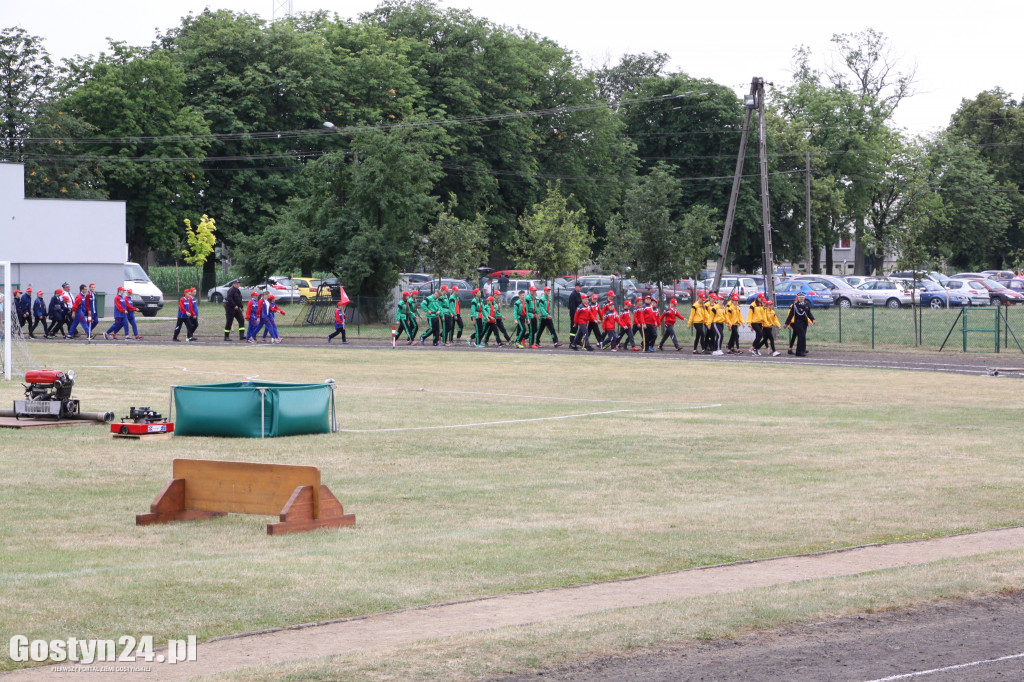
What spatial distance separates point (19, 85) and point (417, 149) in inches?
A: 1405

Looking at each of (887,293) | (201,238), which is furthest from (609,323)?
(201,238)

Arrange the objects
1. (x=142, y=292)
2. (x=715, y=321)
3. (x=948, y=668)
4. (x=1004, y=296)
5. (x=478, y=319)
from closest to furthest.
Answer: (x=948, y=668)
(x=715, y=321)
(x=478, y=319)
(x=142, y=292)
(x=1004, y=296)

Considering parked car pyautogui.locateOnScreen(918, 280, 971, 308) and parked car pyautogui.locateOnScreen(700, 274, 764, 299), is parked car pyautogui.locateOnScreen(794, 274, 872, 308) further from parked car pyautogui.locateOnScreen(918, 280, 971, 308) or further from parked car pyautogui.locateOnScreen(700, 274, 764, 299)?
parked car pyautogui.locateOnScreen(918, 280, 971, 308)

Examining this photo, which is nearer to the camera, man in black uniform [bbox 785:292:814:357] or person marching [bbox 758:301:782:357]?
man in black uniform [bbox 785:292:814:357]

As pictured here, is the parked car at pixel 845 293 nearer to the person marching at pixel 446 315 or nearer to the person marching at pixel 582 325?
the person marching at pixel 582 325

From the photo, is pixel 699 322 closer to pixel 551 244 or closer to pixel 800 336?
pixel 800 336

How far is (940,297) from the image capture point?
63.6 meters

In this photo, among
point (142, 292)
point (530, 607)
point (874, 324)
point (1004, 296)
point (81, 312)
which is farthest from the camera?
point (1004, 296)

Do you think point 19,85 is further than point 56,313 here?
Yes

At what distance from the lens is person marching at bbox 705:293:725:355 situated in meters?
39.0

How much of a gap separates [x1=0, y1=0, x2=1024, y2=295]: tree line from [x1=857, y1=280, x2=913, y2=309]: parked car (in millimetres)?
7797

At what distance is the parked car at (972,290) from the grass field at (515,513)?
1673 inches

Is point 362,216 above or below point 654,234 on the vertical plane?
above

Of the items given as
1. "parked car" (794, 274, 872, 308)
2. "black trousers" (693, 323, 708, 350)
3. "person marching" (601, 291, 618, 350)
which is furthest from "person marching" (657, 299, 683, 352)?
"parked car" (794, 274, 872, 308)
